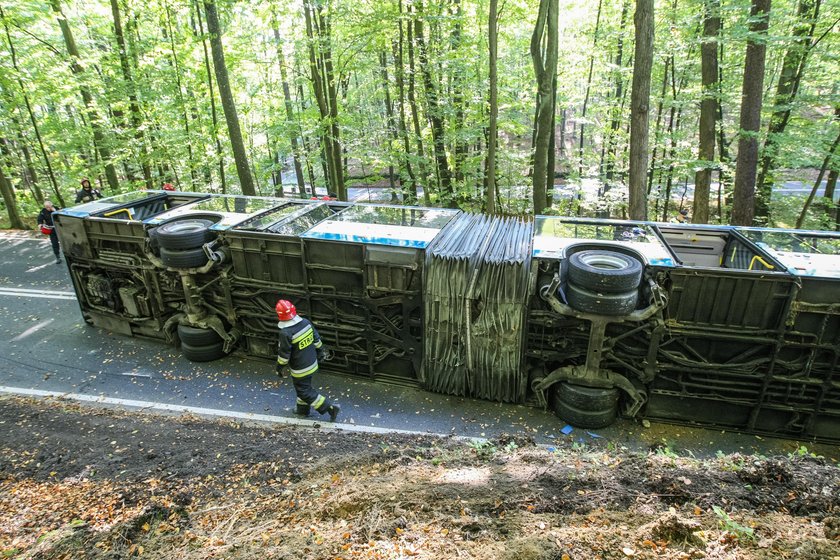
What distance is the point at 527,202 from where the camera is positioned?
714 inches

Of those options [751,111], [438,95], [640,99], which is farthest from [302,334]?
[438,95]

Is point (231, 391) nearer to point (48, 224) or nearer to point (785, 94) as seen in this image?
point (48, 224)

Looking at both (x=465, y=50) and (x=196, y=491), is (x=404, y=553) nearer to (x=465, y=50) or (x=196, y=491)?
(x=196, y=491)

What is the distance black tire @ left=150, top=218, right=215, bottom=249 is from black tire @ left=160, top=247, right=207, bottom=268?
80 mm

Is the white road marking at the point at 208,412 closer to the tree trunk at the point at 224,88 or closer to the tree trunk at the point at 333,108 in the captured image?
the tree trunk at the point at 224,88

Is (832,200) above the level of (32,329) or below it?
above

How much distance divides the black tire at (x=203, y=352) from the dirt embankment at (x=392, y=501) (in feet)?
8.50

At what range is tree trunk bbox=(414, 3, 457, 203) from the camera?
583 inches

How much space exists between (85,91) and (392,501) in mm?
18333

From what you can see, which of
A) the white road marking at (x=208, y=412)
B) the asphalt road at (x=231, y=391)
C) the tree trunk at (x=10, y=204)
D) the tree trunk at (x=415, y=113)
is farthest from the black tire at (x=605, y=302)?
the tree trunk at (x=10, y=204)

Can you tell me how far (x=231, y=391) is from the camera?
745 centimetres

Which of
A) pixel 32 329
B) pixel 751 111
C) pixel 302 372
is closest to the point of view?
pixel 302 372

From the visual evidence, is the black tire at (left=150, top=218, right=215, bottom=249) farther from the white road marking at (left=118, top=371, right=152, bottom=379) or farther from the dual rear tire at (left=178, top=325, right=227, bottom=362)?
the white road marking at (left=118, top=371, right=152, bottom=379)

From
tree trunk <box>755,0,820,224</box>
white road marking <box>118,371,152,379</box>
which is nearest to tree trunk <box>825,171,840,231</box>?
tree trunk <box>755,0,820,224</box>
